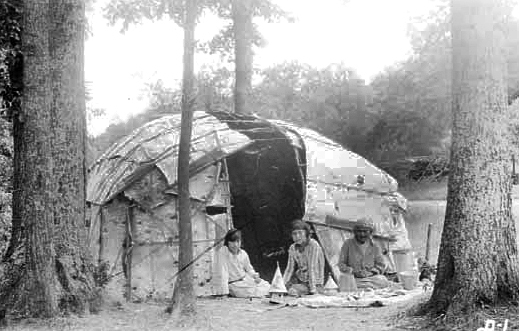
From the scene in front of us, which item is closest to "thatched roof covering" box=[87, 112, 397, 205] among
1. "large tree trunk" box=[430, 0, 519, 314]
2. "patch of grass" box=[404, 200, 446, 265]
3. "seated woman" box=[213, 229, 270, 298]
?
"seated woman" box=[213, 229, 270, 298]

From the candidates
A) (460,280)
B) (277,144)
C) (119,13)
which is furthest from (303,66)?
(460,280)

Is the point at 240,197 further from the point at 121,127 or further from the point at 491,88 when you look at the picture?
the point at 121,127

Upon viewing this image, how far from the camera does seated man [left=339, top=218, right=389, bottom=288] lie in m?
8.45

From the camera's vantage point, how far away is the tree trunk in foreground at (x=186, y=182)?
699cm

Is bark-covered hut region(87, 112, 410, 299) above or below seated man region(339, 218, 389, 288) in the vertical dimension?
above

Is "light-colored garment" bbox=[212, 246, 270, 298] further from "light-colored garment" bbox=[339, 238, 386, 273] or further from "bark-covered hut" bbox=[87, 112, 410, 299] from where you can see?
"light-colored garment" bbox=[339, 238, 386, 273]

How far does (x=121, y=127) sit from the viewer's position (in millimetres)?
36375

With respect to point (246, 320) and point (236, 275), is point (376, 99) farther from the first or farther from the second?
point (246, 320)

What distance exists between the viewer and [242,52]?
15.0m

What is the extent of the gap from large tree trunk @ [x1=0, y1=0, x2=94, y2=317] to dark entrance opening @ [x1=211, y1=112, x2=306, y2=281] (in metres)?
3.72

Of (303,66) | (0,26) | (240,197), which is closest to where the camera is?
(0,26)

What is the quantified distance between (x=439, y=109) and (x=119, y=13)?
1213 cm

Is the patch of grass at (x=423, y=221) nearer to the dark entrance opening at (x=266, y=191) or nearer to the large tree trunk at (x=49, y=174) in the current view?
the dark entrance opening at (x=266, y=191)

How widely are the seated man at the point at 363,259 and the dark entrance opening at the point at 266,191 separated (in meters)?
2.44
